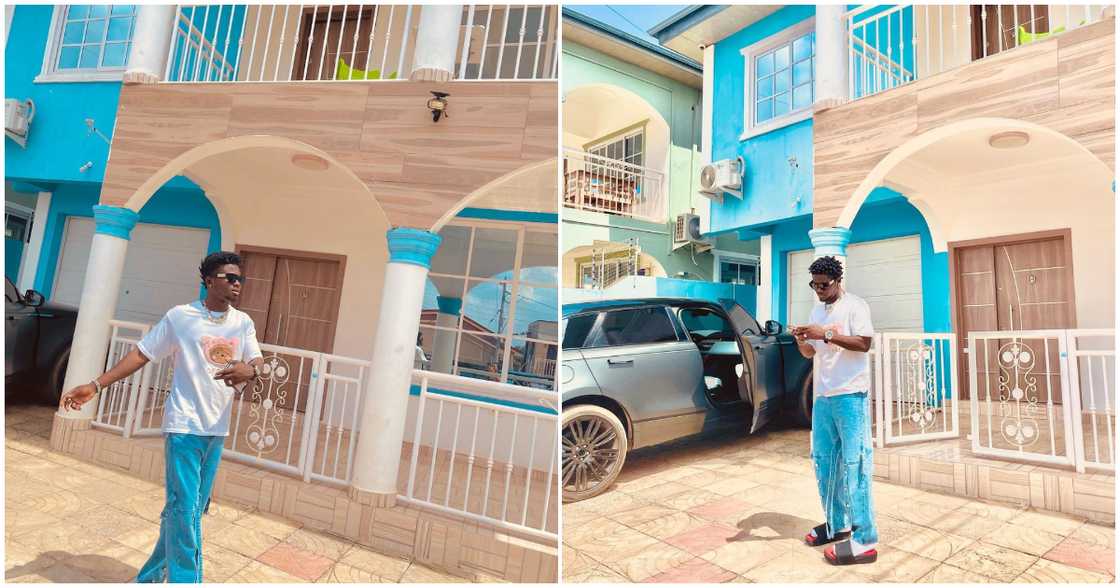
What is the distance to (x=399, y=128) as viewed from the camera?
181 inches

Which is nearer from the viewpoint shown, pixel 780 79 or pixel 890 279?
pixel 890 279

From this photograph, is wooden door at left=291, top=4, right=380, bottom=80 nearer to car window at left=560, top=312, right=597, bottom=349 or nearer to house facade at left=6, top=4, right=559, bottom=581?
house facade at left=6, top=4, right=559, bottom=581

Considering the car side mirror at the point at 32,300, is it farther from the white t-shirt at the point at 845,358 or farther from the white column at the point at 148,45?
the white t-shirt at the point at 845,358

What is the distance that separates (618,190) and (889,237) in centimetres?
481

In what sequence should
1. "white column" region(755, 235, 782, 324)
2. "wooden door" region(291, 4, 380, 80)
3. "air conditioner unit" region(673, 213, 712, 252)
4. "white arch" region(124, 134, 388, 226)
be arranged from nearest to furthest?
"white arch" region(124, 134, 388, 226)
"wooden door" region(291, 4, 380, 80)
"white column" region(755, 235, 782, 324)
"air conditioner unit" region(673, 213, 712, 252)

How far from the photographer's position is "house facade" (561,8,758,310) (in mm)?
10398

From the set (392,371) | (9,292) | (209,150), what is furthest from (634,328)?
(9,292)

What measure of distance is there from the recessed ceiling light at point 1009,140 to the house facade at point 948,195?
0.03 metres

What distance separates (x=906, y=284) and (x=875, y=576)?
5825 millimetres

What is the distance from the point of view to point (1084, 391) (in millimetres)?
6434

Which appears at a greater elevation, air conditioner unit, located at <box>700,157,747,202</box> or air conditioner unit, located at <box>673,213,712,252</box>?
air conditioner unit, located at <box>700,157,747,202</box>

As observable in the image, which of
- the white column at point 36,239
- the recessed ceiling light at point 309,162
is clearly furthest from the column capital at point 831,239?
the white column at point 36,239

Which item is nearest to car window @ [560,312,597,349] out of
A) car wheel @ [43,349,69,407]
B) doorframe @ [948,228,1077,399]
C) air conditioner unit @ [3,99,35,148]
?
doorframe @ [948,228,1077,399]

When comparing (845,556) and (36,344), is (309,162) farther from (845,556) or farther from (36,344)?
(845,556)
